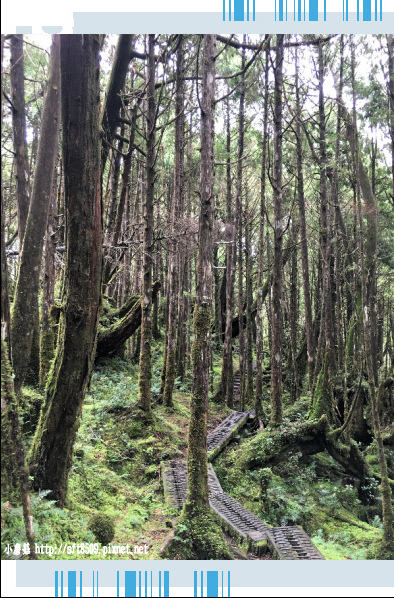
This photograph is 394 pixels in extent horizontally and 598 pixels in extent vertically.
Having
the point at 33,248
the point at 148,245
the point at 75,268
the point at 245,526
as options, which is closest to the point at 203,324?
the point at 75,268

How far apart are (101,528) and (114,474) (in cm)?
300

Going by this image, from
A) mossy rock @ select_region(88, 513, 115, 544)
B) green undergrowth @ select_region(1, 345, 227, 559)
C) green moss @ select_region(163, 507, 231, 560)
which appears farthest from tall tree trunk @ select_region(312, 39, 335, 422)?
mossy rock @ select_region(88, 513, 115, 544)

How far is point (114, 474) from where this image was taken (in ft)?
22.4

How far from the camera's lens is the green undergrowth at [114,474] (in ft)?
11.7

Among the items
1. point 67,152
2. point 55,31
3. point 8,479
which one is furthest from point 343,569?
point 55,31

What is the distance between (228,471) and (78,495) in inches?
168

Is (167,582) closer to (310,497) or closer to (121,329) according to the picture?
(310,497)

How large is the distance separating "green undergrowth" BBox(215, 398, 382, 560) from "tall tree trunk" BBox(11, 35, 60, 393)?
483 centimetres

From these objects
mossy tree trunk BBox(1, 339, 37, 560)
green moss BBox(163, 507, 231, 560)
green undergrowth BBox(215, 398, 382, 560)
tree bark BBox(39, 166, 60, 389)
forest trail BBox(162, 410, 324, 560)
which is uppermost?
tree bark BBox(39, 166, 60, 389)

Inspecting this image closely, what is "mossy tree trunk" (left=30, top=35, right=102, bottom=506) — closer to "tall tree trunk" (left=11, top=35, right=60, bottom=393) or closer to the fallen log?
"tall tree trunk" (left=11, top=35, right=60, bottom=393)

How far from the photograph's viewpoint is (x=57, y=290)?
14.5 m

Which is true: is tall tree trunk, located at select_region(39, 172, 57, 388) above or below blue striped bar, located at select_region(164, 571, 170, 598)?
above

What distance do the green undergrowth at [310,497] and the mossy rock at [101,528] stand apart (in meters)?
3.38

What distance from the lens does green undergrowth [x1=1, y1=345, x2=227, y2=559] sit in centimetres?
357
